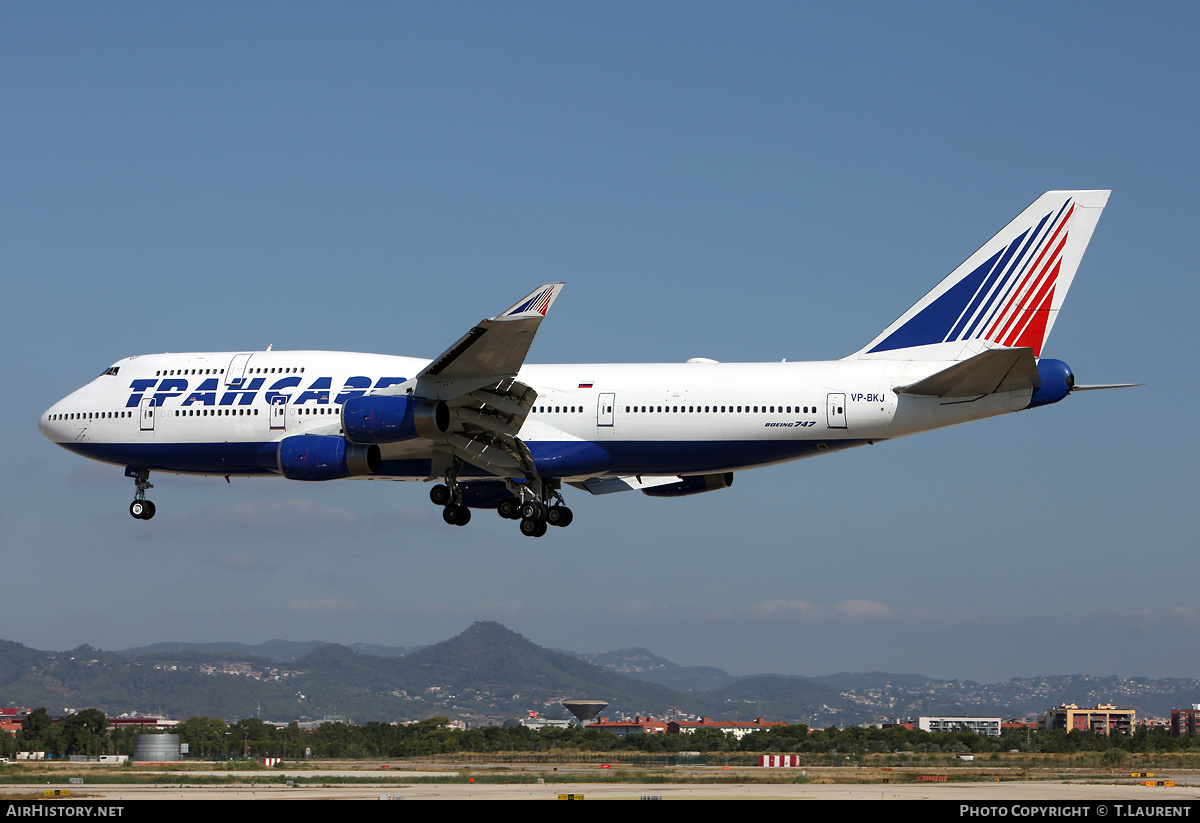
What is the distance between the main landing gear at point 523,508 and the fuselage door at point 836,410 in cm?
857

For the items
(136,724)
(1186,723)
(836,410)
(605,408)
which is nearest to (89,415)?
(605,408)

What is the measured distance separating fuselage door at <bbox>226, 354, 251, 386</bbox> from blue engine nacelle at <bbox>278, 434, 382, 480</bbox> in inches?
157

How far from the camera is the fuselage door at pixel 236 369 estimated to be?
1453 inches

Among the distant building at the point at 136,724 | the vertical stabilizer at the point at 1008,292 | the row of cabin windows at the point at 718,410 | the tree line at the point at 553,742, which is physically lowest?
the distant building at the point at 136,724

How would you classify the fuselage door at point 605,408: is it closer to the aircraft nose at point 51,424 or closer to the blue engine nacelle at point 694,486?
the blue engine nacelle at point 694,486

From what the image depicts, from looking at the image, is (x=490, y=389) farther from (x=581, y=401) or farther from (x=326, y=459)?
(x=326, y=459)

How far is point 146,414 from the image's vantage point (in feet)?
123

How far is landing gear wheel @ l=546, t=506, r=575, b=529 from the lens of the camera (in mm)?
37094

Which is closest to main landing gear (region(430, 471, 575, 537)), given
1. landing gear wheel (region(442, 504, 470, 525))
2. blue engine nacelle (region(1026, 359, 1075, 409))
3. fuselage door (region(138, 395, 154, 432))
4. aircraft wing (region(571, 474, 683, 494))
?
landing gear wheel (region(442, 504, 470, 525))

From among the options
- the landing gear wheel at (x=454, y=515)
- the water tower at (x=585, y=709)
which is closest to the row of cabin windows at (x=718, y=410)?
the landing gear wheel at (x=454, y=515)

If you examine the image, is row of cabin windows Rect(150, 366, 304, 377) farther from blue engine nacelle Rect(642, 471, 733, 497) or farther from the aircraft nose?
blue engine nacelle Rect(642, 471, 733, 497)

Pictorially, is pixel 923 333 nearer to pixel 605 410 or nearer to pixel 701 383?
pixel 701 383

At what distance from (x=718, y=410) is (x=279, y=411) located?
12242 millimetres
